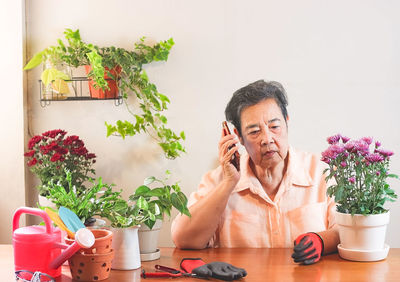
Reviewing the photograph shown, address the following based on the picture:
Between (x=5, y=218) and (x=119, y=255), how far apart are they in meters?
1.61

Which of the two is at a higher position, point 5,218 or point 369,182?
point 369,182

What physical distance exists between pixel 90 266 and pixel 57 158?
121 centimetres

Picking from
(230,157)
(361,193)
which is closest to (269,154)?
(230,157)

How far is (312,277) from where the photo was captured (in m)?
1.71

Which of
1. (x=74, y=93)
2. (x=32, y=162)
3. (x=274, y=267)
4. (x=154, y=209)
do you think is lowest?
(x=274, y=267)

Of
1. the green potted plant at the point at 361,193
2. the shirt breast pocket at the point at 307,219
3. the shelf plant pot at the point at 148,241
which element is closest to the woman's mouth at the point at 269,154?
the shirt breast pocket at the point at 307,219

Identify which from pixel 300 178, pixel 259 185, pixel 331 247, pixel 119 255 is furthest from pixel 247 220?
pixel 119 255

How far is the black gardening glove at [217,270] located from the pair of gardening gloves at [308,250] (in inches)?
10.2

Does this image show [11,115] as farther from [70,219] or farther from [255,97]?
[70,219]

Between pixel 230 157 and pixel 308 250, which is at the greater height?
pixel 230 157

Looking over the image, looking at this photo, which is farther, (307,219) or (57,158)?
(57,158)

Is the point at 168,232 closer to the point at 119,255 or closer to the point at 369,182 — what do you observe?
the point at 119,255

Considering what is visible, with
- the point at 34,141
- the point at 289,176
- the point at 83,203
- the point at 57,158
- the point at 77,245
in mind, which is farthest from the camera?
the point at 34,141

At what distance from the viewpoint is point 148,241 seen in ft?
6.28
